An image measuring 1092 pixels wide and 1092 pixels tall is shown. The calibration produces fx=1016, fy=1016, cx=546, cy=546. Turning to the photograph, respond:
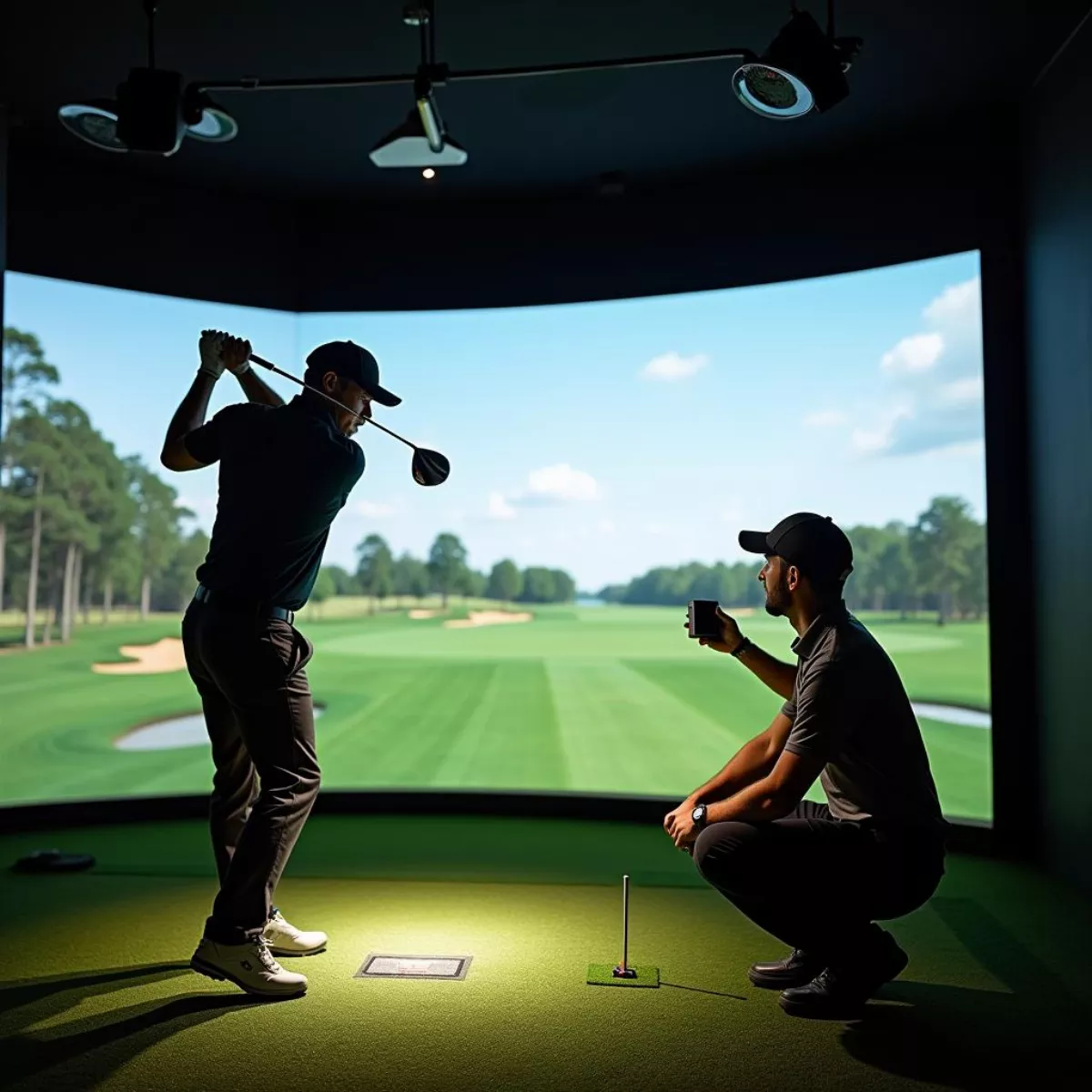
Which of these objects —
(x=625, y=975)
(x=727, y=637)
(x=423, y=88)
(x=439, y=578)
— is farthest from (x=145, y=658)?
(x=727, y=637)

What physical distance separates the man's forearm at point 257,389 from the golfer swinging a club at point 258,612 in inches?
2.1

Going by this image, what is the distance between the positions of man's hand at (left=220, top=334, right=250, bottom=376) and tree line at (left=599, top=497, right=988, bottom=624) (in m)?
3.16

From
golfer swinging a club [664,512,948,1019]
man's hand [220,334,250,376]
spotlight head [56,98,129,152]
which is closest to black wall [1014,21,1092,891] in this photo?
golfer swinging a club [664,512,948,1019]

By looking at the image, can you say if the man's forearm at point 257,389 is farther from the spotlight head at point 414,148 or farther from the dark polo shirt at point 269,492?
the spotlight head at point 414,148

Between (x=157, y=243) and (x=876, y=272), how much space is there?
3.56 metres

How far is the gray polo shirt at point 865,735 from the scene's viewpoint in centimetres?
237

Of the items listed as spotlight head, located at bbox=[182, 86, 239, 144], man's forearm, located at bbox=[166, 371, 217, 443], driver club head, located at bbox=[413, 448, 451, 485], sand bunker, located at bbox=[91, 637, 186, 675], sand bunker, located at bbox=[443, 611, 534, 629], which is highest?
spotlight head, located at bbox=[182, 86, 239, 144]

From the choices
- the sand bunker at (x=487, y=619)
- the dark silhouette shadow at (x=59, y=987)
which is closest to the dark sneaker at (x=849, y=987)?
the dark silhouette shadow at (x=59, y=987)

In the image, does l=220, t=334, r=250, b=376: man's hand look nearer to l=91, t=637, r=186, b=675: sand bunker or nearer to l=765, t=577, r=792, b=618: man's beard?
l=765, t=577, r=792, b=618: man's beard

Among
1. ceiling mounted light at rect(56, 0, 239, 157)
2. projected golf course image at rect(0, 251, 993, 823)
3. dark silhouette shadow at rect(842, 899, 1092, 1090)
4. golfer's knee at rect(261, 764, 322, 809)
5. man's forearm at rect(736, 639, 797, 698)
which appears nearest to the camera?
dark silhouette shadow at rect(842, 899, 1092, 1090)

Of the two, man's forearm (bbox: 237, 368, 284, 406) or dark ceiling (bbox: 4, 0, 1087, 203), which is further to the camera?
dark ceiling (bbox: 4, 0, 1087, 203)

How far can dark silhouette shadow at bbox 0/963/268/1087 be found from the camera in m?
2.23

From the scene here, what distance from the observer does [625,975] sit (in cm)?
279

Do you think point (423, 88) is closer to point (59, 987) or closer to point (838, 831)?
point (838, 831)
